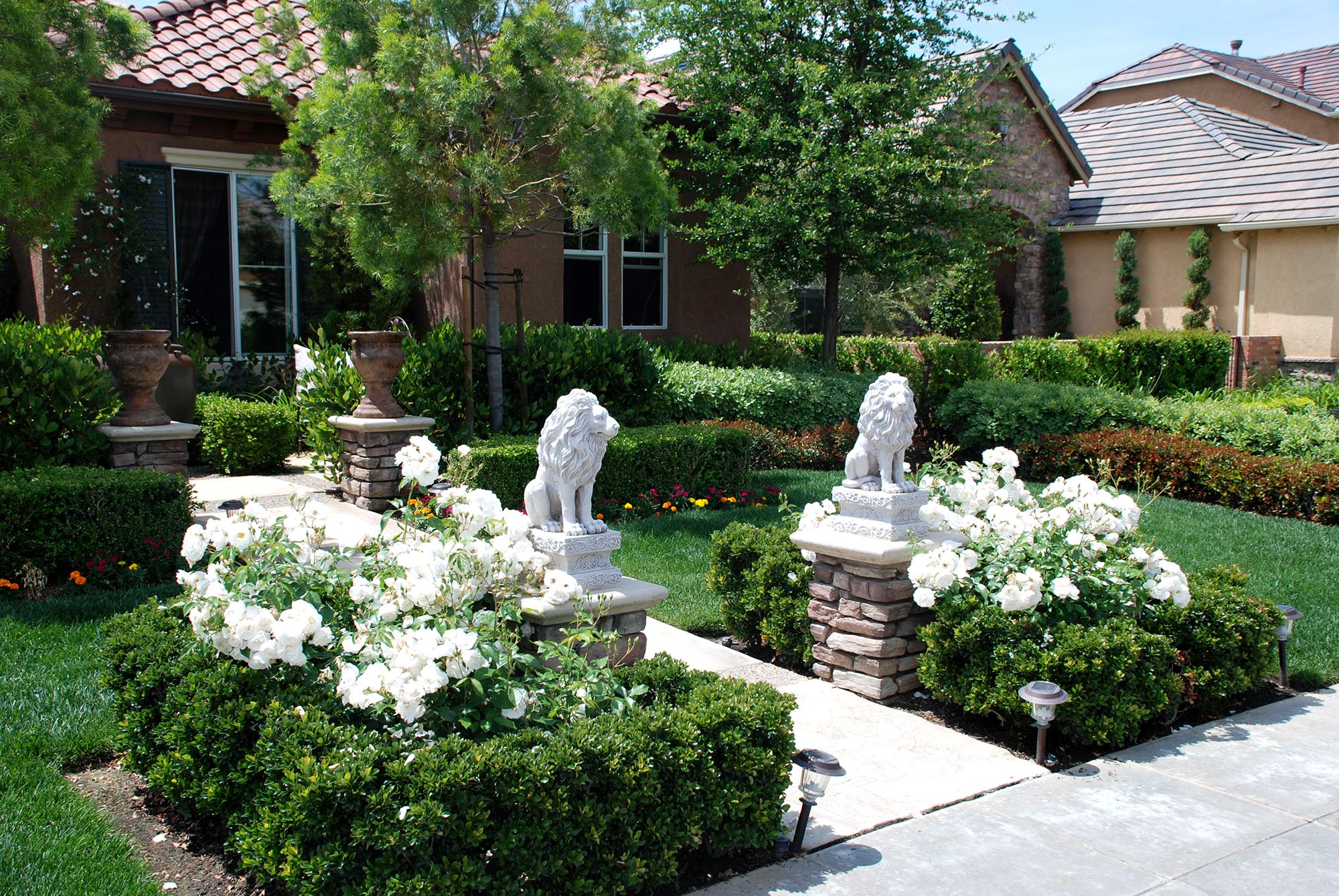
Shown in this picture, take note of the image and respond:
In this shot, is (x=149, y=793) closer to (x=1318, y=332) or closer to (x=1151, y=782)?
(x=1151, y=782)

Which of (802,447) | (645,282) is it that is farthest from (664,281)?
(802,447)

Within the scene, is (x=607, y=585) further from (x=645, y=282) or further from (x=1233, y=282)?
(x=1233, y=282)

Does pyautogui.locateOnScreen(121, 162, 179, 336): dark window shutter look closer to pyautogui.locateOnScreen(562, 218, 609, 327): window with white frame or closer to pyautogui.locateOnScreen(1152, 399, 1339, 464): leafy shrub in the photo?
pyautogui.locateOnScreen(562, 218, 609, 327): window with white frame

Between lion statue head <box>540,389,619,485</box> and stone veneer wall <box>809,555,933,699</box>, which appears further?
stone veneer wall <box>809,555,933,699</box>

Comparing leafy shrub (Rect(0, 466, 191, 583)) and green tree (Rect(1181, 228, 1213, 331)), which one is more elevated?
green tree (Rect(1181, 228, 1213, 331))

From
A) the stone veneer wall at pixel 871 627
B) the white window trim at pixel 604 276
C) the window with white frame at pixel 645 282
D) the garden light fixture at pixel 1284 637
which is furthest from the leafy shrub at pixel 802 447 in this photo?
the garden light fixture at pixel 1284 637

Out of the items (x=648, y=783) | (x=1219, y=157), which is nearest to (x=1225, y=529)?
(x=648, y=783)

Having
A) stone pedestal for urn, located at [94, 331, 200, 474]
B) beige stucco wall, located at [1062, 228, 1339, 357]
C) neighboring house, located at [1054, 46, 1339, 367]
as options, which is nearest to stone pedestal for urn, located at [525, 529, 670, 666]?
stone pedestal for urn, located at [94, 331, 200, 474]

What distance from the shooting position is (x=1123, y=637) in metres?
4.94

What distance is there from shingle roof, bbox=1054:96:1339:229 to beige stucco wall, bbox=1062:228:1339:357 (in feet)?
1.61

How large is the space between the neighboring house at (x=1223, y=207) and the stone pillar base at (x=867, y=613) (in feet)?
57.7

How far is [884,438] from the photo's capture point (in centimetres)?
566

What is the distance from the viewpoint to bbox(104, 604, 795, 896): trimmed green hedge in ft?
10.7

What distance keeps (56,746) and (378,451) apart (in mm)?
4828
